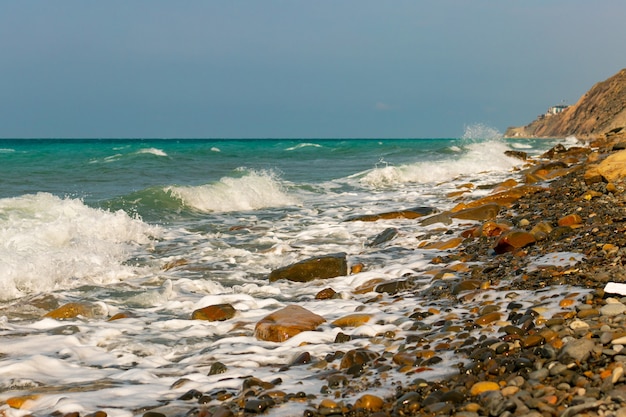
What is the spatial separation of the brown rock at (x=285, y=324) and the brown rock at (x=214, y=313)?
0.56 m

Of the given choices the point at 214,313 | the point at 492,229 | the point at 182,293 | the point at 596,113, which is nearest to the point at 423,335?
the point at 214,313

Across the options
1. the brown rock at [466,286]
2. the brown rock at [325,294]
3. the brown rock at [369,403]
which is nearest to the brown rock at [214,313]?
the brown rock at [325,294]

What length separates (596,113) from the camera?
70.1 m

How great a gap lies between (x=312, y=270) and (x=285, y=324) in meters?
2.12

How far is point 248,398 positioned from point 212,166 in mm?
25439

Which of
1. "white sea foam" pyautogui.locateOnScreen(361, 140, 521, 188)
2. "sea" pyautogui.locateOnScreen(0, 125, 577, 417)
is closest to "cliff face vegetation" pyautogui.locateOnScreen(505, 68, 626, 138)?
"white sea foam" pyautogui.locateOnScreen(361, 140, 521, 188)

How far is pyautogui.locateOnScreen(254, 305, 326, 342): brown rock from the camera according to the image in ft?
15.1

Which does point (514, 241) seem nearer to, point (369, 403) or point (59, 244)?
point (369, 403)

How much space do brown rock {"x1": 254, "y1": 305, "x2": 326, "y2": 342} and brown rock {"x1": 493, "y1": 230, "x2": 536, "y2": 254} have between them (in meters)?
2.42

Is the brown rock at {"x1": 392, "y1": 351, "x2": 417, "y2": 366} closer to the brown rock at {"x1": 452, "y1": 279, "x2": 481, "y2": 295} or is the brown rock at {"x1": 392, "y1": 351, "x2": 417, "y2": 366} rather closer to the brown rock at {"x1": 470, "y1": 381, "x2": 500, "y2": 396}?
the brown rock at {"x1": 470, "y1": 381, "x2": 500, "y2": 396}

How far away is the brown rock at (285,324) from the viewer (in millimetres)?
4598

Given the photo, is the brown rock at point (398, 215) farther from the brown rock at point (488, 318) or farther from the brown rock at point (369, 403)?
the brown rock at point (369, 403)

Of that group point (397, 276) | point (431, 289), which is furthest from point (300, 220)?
point (431, 289)

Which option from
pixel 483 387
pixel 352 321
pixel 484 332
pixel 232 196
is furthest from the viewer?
pixel 232 196
